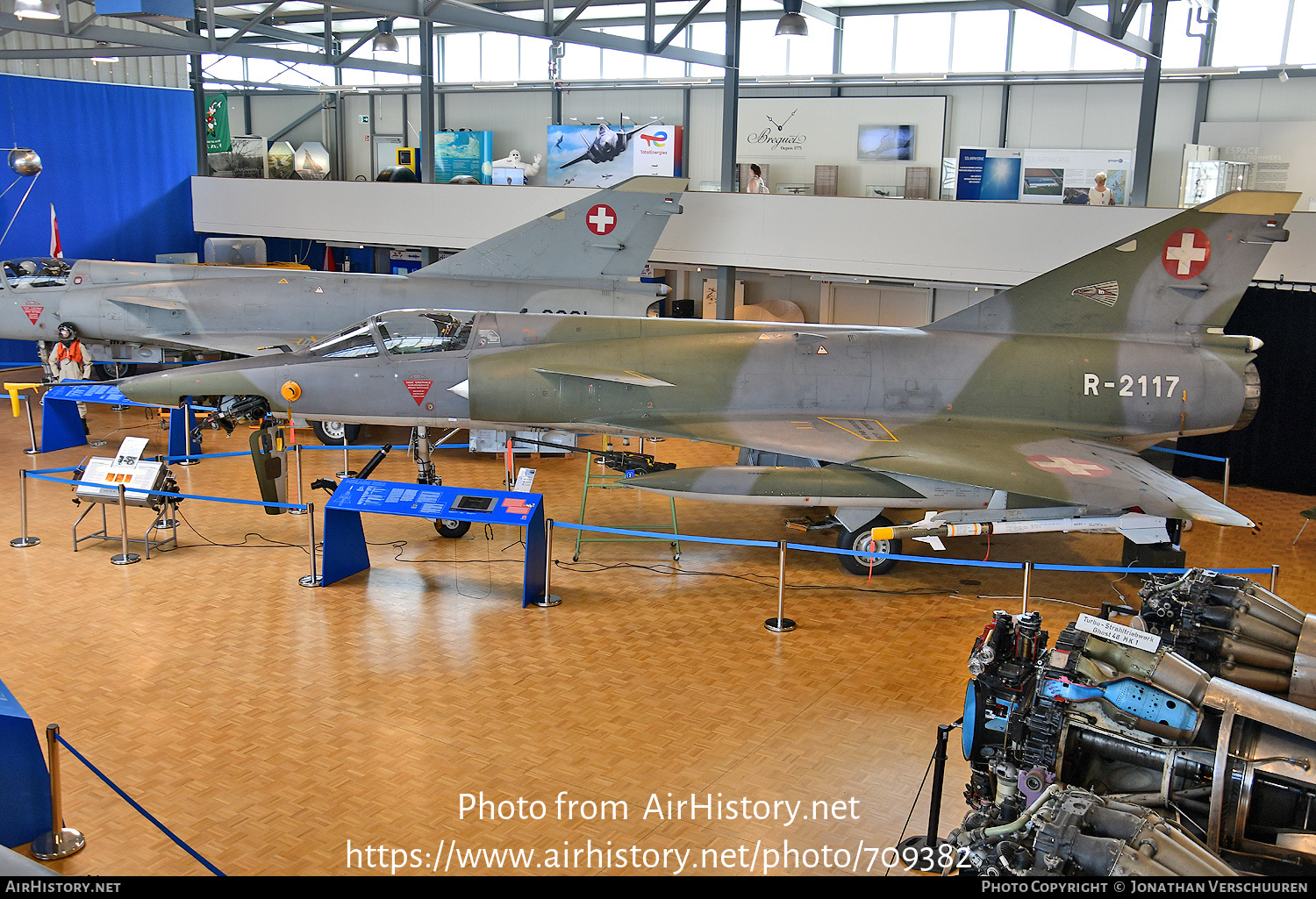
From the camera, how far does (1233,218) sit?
9.39 m

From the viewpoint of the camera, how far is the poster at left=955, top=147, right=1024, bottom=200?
18344 millimetres

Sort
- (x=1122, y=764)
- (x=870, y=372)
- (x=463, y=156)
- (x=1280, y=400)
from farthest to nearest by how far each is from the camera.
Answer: (x=463, y=156), (x=1280, y=400), (x=870, y=372), (x=1122, y=764)

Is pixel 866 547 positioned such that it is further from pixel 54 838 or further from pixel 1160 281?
pixel 54 838

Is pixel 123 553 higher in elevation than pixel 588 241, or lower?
lower

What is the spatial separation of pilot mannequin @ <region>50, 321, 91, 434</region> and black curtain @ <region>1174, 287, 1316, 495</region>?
16293mm

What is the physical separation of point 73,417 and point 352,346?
6420 millimetres

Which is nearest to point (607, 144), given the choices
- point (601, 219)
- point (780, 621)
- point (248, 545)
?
point (601, 219)

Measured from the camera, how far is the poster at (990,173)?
18344 mm

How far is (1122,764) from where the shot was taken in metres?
4.46

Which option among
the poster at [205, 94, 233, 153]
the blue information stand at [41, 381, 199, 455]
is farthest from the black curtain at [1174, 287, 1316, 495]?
the poster at [205, 94, 233, 153]

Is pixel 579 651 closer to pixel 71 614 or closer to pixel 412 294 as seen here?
pixel 71 614

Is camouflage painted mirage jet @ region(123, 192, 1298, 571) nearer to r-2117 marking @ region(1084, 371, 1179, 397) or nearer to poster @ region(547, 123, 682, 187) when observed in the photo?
r-2117 marking @ region(1084, 371, 1179, 397)

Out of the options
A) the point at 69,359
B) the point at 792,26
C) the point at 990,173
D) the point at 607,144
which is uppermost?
the point at 792,26

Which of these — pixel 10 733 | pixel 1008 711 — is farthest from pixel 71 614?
pixel 1008 711
